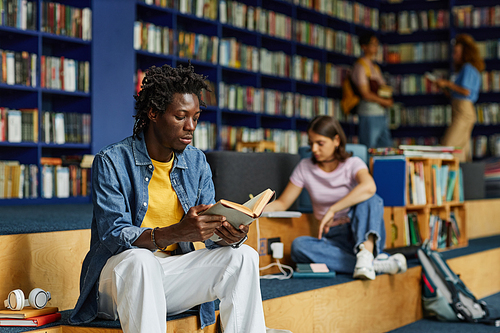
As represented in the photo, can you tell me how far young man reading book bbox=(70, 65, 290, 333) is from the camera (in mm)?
1526

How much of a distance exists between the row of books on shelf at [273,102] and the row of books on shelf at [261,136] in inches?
7.1

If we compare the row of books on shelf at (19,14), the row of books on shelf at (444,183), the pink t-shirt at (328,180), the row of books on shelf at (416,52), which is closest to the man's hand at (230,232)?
the pink t-shirt at (328,180)

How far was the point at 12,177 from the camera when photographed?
3.81m

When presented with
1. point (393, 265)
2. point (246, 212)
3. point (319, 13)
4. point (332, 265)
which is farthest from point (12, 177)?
point (319, 13)

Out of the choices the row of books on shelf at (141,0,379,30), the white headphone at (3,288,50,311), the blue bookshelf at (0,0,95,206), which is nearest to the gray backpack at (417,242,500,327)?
the white headphone at (3,288,50,311)

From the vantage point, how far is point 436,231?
357cm

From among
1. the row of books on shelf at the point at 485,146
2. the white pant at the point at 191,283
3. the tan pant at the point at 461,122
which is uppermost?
the tan pant at the point at 461,122

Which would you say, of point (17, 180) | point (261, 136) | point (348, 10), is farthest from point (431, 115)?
point (17, 180)

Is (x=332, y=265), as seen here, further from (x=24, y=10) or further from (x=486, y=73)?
(x=486, y=73)

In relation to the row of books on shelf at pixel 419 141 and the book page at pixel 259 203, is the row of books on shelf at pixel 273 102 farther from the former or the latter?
the book page at pixel 259 203

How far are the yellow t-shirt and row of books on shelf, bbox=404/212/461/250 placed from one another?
191 cm

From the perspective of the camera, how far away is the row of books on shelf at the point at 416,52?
6.55m

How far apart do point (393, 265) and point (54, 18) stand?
9.36 feet

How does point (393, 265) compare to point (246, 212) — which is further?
point (393, 265)
